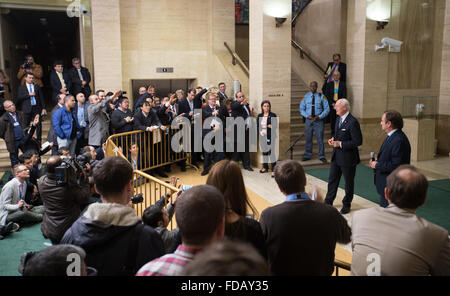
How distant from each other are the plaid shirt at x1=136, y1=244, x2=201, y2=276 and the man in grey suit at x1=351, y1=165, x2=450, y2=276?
119 cm

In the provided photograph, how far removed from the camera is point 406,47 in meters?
12.7

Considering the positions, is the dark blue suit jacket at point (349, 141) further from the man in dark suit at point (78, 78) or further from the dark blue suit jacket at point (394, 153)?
the man in dark suit at point (78, 78)

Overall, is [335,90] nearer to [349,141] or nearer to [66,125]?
[349,141]

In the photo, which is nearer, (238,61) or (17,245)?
(17,245)

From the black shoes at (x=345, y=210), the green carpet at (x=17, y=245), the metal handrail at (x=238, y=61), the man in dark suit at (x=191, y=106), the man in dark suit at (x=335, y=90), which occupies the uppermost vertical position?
the metal handrail at (x=238, y=61)

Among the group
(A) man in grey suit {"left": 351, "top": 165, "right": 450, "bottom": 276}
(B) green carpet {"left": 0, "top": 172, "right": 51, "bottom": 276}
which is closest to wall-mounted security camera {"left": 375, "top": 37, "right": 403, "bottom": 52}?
(B) green carpet {"left": 0, "top": 172, "right": 51, "bottom": 276}

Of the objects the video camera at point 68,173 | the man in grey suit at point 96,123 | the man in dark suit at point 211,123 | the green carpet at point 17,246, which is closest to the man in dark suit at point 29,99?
the man in grey suit at point 96,123

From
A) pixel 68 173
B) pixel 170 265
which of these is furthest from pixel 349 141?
pixel 170 265

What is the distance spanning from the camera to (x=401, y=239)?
2.55 metres

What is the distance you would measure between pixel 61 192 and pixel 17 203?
8.14ft

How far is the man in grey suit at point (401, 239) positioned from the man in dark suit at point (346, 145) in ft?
14.6

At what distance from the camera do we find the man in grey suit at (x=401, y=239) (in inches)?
99.3
